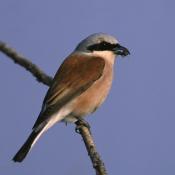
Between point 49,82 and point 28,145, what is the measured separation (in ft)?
2.62

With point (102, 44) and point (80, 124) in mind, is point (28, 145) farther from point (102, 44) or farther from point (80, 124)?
point (102, 44)

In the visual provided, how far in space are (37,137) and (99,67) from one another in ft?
3.63

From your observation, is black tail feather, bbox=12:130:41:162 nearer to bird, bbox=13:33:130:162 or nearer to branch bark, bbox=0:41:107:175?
bird, bbox=13:33:130:162

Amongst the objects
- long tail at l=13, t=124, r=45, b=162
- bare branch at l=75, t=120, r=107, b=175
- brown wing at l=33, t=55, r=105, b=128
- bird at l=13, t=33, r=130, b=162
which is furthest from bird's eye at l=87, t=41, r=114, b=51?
long tail at l=13, t=124, r=45, b=162

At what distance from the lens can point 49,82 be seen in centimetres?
394

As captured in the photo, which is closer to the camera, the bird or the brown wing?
the bird

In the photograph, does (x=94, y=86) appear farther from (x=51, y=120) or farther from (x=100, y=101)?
(x=51, y=120)

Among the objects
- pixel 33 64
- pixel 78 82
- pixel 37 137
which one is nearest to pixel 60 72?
pixel 78 82

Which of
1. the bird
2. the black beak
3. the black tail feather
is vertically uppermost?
the black beak

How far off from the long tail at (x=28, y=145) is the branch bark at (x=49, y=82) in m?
0.30

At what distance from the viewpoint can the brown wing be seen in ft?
12.0

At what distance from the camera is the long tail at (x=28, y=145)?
316 centimetres

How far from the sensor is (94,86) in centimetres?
401

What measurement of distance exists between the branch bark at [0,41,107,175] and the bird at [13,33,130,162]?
122 millimetres
